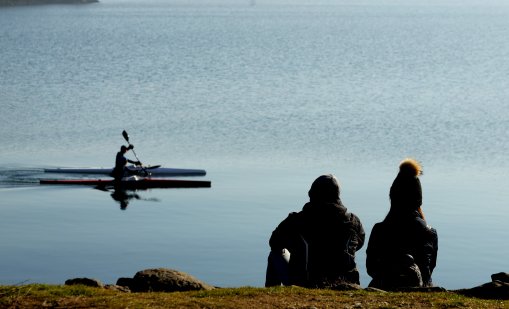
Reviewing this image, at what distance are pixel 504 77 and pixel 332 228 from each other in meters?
87.9

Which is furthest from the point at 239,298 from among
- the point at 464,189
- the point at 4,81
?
the point at 4,81

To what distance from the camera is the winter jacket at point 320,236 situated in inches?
595

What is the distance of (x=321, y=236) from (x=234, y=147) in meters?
37.8

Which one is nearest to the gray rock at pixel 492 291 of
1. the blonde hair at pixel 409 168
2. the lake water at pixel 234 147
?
the blonde hair at pixel 409 168

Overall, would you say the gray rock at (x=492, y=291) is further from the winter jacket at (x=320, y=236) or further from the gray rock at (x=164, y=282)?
the gray rock at (x=164, y=282)

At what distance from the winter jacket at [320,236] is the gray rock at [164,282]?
1878mm

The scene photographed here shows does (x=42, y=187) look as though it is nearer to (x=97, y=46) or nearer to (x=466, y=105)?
(x=466, y=105)

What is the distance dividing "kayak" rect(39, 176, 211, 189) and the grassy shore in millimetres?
26277

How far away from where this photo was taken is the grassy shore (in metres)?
14.6

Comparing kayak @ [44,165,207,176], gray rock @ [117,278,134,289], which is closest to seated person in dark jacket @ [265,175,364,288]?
gray rock @ [117,278,134,289]

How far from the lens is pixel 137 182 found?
1681 inches

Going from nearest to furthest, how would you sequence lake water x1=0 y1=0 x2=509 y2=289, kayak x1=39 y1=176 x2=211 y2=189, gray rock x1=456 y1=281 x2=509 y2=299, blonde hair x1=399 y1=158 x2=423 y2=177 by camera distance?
blonde hair x1=399 y1=158 x2=423 y2=177 → gray rock x1=456 y1=281 x2=509 y2=299 → lake water x1=0 y1=0 x2=509 y2=289 → kayak x1=39 y1=176 x2=211 y2=189

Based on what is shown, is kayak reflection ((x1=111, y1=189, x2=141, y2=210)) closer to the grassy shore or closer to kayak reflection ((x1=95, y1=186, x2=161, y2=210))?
kayak reflection ((x1=95, y1=186, x2=161, y2=210))

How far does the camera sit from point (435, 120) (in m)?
65.0
